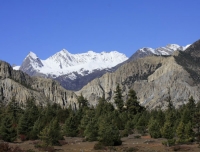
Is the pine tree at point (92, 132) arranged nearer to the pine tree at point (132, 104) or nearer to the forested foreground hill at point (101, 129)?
the forested foreground hill at point (101, 129)

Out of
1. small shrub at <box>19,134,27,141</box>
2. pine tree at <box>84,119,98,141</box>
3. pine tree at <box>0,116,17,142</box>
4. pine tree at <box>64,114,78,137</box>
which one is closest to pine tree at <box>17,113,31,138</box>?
small shrub at <box>19,134,27,141</box>

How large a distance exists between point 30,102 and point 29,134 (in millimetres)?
38597

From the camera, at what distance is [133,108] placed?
93.6 metres

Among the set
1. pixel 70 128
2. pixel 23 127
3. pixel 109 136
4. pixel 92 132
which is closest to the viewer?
pixel 109 136

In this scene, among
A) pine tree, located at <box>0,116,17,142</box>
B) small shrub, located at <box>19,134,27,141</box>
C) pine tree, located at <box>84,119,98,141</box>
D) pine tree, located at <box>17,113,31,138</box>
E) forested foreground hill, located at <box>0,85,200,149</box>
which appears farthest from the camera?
pine tree, located at <box>17,113,31,138</box>

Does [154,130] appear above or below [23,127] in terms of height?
below

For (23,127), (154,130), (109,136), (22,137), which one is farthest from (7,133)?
(154,130)

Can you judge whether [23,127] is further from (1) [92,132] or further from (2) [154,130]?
(2) [154,130]

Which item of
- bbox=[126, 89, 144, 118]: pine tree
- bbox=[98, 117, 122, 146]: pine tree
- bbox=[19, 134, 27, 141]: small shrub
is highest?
bbox=[126, 89, 144, 118]: pine tree

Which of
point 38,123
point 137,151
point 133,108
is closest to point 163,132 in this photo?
point 137,151

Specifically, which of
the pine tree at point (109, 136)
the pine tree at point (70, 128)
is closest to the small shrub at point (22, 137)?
the pine tree at point (70, 128)

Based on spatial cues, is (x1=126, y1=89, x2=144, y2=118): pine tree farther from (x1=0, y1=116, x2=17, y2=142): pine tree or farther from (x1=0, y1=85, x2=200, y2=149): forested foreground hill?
(x1=0, y1=116, x2=17, y2=142): pine tree

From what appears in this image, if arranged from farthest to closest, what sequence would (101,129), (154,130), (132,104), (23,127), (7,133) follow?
(132,104) < (23,127) < (154,130) < (7,133) < (101,129)

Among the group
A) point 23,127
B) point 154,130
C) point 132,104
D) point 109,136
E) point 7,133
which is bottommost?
point 109,136
